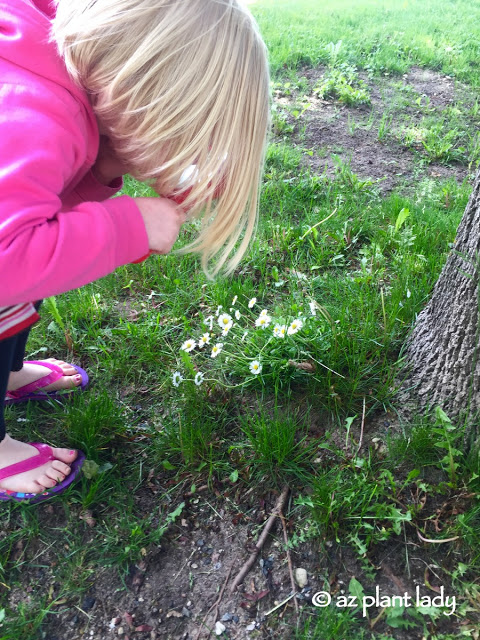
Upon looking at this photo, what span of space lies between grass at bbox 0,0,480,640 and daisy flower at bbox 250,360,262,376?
0.05 m

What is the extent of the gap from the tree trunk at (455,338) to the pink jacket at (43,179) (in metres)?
1.03

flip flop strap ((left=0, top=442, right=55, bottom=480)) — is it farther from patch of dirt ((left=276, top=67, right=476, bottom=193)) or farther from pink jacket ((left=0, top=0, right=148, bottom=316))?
patch of dirt ((left=276, top=67, right=476, bottom=193))

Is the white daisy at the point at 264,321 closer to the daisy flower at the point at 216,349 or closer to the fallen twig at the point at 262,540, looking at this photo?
the daisy flower at the point at 216,349

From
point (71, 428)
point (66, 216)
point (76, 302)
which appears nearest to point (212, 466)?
point (71, 428)

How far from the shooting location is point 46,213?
1.25 m

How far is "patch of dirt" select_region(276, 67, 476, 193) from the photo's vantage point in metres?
3.27

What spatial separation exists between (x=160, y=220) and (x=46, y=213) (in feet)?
1.06

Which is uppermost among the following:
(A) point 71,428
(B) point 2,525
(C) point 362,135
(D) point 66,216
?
(D) point 66,216

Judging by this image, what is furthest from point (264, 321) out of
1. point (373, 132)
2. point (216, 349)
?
point (373, 132)

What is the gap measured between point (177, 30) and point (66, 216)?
1.77 ft

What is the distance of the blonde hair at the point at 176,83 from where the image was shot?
51.3 inches

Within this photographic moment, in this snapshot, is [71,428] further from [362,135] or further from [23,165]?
[362,135]

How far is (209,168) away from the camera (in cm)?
146

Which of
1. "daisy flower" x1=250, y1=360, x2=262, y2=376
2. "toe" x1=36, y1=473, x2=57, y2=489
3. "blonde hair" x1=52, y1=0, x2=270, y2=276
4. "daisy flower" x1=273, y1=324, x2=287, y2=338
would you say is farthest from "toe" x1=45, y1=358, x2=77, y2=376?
"blonde hair" x1=52, y1=0, x2=270, y2=276
